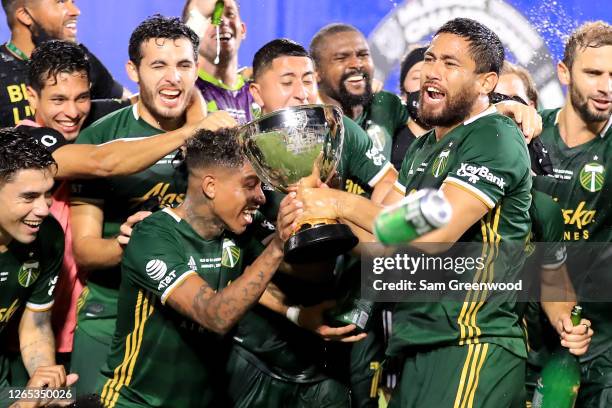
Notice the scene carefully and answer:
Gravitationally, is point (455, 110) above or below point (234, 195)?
above

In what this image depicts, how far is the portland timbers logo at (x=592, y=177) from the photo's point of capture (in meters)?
4.74

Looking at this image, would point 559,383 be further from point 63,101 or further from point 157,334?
point 63,101

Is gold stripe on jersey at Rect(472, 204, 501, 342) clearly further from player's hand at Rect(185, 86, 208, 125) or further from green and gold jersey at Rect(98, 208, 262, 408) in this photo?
player's hand at Rect(185, 86, 208, 125)

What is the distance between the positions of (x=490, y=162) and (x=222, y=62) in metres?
2.38

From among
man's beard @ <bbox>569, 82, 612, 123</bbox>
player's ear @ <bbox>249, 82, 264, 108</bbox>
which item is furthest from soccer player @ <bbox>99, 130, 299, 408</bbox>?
man's beard @ <bbox>569, 82, 612, 123</bbox>

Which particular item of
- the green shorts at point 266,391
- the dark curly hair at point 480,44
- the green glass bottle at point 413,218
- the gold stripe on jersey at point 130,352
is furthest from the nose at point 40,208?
the green glass bottle at point 413,218

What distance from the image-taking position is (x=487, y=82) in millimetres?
4023

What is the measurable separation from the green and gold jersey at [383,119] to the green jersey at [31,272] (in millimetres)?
1671

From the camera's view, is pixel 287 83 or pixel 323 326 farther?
pixel 287 83

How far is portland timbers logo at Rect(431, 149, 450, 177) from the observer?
3.91 metres

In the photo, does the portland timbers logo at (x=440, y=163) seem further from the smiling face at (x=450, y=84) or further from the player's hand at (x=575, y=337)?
the player's hand at (x=575, y=337)

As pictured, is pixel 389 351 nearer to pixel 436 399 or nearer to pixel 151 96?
pixel 436 399

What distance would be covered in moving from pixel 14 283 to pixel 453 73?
1.96 meters

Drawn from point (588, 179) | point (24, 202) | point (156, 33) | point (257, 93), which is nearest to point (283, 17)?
point (257, 93)
